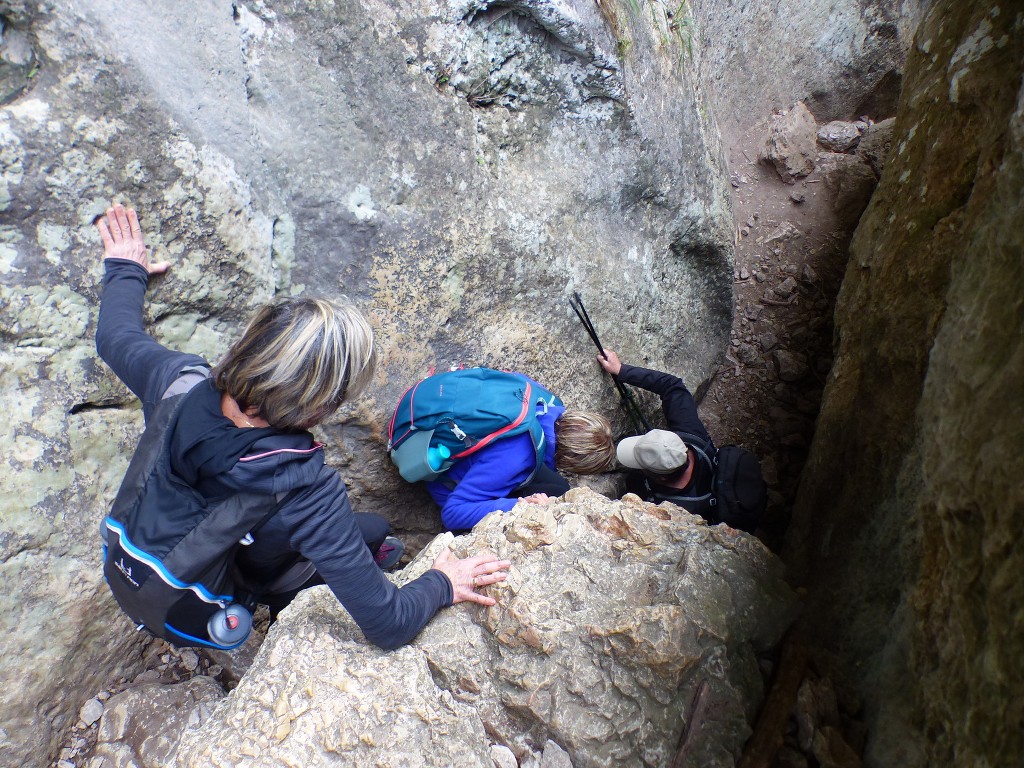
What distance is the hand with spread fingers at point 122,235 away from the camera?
9.70 ft

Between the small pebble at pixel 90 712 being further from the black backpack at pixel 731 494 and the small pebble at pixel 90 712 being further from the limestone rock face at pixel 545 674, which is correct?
the black backpack at pixel 731 494

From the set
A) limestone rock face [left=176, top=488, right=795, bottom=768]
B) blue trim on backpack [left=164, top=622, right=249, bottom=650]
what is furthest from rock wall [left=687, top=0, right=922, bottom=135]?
blue trim on backpack [left=164, top=622, right=249, bottom=650]

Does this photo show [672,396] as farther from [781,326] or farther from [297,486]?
[297,486]

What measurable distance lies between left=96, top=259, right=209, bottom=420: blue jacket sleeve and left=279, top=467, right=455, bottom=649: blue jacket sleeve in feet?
2.79

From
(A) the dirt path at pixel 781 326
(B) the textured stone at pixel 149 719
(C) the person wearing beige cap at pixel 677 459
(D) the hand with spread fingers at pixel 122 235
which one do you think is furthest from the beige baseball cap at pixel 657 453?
(D) the hand with spread fingers at pixel 122 235

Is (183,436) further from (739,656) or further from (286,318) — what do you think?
(739,656)

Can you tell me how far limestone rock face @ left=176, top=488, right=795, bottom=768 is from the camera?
90.4 inches

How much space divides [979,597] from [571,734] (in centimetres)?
146

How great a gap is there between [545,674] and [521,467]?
4.48ft

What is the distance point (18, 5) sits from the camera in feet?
8.64

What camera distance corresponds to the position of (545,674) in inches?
97.1

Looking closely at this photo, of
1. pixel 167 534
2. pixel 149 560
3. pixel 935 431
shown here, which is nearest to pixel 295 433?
pixel 167 534

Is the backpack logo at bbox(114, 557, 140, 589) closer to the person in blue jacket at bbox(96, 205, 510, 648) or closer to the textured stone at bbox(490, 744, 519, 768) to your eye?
the person in blue jacket at bbox(96, 205, 510, 648)

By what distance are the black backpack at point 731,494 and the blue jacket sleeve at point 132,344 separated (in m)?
2.90
